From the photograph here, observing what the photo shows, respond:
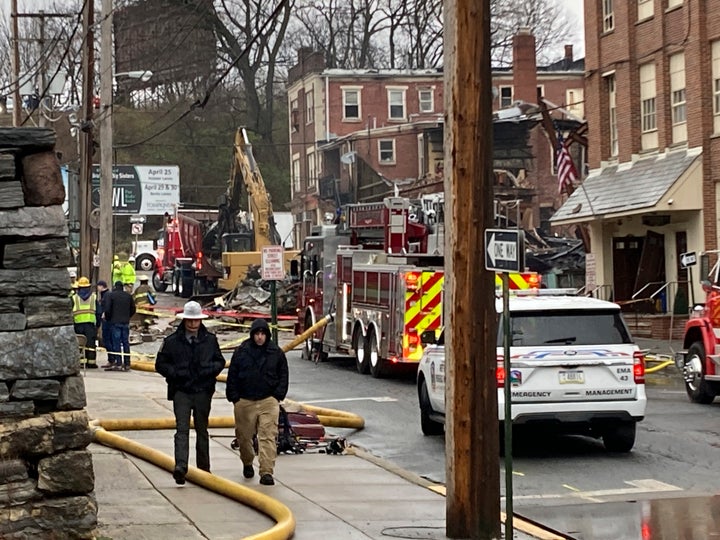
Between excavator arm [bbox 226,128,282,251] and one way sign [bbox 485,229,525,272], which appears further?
excavator arm [bbox 226,128,282,251]

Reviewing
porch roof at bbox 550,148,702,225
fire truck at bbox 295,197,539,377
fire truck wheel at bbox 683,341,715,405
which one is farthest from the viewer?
porch roof at bbox 550,148,702,225

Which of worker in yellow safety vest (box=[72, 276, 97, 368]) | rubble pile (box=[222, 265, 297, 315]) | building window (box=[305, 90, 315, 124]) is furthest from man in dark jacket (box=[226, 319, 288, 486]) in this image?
building window (box=[305, 90, 315, 124])

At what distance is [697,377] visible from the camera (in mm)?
19734

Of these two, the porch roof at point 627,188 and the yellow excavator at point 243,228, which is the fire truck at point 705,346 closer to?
the porch roof at point 627,188

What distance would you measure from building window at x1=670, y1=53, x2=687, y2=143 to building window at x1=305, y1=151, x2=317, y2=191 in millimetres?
35217

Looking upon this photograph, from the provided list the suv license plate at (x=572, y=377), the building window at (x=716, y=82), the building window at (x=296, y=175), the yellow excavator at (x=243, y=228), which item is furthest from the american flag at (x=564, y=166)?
the building window at (x=296, y=175)

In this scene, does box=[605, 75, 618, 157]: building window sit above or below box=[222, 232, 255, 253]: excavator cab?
above

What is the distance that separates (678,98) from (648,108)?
1706mm

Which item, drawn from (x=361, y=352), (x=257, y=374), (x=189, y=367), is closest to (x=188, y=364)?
(x=189, y=367)

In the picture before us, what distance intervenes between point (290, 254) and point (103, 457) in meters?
34.8

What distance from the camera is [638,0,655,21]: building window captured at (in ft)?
115

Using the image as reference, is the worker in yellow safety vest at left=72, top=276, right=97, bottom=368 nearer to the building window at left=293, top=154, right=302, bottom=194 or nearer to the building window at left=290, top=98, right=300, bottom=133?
the building window at left=290, top=98, right=300, bottom=133

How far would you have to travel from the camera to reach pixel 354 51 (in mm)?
73688

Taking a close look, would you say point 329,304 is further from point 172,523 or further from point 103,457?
point 172,523
